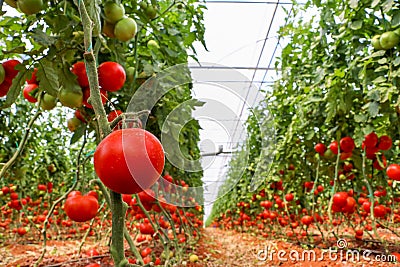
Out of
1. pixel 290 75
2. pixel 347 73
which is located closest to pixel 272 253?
pixel 290 75

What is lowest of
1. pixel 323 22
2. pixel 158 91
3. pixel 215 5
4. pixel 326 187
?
pixel 158 91

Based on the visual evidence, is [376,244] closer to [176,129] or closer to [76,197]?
[176,129]

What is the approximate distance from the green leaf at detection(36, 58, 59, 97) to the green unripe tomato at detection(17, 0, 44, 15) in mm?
135

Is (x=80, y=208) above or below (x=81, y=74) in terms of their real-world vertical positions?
below

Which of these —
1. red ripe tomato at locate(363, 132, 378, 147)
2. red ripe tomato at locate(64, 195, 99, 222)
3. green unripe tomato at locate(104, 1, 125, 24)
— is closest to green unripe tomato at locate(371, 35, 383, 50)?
red ripe tomato at locate(363, 132, 378, 147)

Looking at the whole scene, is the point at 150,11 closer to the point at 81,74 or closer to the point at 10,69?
the point at 81,74

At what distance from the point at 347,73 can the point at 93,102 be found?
178cm

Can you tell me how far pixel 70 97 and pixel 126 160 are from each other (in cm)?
56

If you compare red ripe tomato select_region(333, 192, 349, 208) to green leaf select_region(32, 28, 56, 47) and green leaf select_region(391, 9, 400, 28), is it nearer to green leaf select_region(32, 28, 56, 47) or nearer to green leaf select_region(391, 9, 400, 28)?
green leaf select_region(391, 9, 400, 28)

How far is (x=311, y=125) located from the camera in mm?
2664

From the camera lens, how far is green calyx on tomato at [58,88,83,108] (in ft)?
3.09

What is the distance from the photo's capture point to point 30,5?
0.90 meters

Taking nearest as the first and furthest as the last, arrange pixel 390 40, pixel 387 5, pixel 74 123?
pixel 74 123
pixel 387 5
pixel 390 40

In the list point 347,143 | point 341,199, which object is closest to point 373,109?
point 347,143
